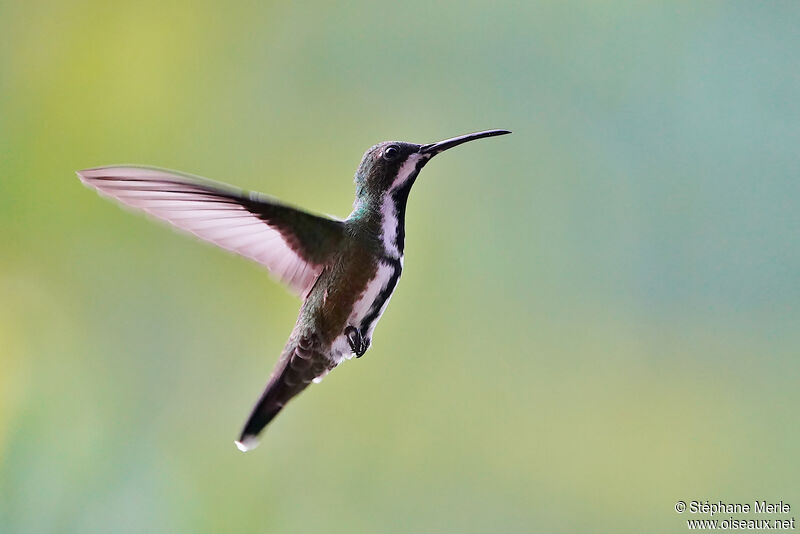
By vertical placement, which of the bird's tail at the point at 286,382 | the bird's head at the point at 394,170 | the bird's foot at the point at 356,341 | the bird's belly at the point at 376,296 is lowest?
the bird's tail at the point at 286,382

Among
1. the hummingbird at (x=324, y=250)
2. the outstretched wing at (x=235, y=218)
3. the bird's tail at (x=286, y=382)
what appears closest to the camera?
the outstretched wing at (x=235, y=218)

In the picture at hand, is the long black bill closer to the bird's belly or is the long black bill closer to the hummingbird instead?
the hummingbird

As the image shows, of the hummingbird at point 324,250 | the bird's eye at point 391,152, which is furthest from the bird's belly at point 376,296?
the bird's eye at point 391,152

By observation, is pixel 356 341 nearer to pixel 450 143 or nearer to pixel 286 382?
pixel 286 382

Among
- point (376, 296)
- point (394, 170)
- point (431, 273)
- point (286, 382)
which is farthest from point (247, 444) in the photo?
point (431, 273)

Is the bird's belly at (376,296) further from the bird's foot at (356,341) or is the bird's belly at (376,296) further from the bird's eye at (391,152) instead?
the bird's eye at (391,152)

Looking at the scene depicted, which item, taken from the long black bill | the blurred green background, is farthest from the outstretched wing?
the blurred green background

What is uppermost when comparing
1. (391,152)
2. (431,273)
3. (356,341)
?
(391,152)

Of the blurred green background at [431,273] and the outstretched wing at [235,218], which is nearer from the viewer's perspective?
the outstretched wing at [235,218]

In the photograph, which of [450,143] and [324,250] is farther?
[324,250]
